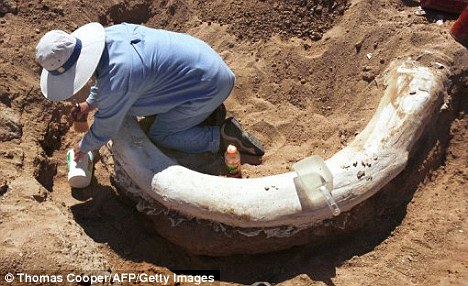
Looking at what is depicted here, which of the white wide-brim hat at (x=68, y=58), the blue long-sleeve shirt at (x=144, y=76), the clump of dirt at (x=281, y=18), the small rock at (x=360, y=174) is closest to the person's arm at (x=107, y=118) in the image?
the blue long-sleeve shirt at (x=144, y=76)

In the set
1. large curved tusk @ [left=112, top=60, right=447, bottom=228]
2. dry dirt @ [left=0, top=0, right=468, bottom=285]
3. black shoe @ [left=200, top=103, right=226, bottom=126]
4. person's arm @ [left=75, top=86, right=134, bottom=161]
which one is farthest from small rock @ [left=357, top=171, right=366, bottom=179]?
person's arm @ [left=75, top=86, right=134, bottom=161]

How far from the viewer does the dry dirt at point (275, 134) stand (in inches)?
136

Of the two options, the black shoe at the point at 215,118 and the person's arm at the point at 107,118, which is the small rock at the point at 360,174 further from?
the person's arm at the point at 107,118

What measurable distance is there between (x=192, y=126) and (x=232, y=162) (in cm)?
49

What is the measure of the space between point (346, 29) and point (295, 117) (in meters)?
0.99

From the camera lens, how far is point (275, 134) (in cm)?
426

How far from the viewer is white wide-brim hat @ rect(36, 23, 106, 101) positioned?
321 centimetres

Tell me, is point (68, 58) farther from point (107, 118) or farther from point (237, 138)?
point (237, 138)

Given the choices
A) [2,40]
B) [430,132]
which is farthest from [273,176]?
[2,40]

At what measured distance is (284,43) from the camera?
191 inches

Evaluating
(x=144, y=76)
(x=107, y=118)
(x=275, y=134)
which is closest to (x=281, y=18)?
(x=275, y=134)

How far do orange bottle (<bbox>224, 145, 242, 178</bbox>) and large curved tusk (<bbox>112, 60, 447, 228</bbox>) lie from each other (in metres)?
0.19

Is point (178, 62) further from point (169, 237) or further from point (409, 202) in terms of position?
point (409, 202)

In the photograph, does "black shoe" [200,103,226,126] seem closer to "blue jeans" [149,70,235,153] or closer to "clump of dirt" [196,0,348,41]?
"blue jeans" [149,70,235,153]
